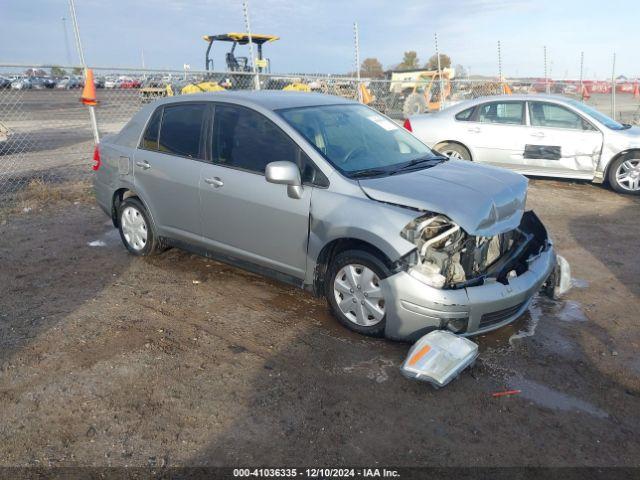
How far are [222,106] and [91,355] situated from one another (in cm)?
240

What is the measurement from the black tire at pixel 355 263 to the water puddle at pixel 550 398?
39.2 inches

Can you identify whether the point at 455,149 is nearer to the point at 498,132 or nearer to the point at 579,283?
the point at 498,132

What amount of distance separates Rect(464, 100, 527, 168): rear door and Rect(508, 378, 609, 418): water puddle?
6.48 metres

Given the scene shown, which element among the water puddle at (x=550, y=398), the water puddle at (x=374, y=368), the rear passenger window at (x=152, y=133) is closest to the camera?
the water puddle at (x=550, y=398)

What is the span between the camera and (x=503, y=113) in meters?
9.35

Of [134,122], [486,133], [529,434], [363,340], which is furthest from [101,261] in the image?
[486,133]

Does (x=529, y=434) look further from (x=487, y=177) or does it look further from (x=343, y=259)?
(x=487, y=177)

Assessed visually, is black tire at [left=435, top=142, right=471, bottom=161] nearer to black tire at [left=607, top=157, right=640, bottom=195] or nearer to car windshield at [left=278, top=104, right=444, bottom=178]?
black tire at [left=607, top=157, right=640, bottom=195]

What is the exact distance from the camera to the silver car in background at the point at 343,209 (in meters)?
3.73

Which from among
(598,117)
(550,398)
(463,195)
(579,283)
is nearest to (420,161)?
(463,195)

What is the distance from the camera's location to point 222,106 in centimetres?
490

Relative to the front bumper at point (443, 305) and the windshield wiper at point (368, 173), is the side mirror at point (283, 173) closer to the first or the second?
the windshield wiper at point (368, 173)

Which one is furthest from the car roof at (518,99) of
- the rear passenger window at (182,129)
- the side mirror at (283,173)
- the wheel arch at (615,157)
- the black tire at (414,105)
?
the black tire at (414,105)

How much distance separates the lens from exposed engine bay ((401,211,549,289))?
12.1ft
